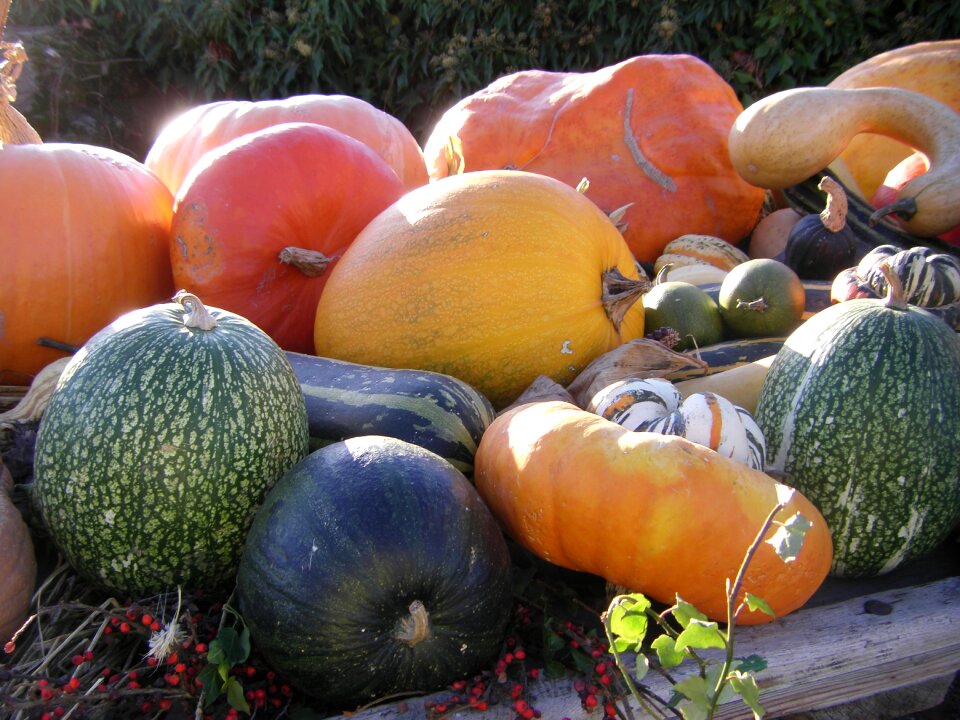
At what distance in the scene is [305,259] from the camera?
193 centimetres

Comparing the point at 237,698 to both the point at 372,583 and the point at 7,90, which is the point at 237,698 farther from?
the point at 7,90

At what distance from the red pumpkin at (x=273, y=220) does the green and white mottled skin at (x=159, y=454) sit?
1.93 ft

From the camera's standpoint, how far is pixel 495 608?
1170 mm

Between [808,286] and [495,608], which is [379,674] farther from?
[808,286]

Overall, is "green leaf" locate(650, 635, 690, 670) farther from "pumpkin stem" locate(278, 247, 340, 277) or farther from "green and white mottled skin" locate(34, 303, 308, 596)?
"pumpkin stem" locate(278, 247, 340, 277)

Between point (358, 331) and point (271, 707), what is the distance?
878mm

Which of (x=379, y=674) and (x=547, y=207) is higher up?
(x=547, y=207)

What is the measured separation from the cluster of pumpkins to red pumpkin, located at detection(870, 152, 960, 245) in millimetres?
213

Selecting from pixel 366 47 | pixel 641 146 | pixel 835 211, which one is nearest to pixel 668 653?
pixel 835 211

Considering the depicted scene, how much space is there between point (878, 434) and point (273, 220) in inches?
57.4

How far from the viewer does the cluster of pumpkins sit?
114cm

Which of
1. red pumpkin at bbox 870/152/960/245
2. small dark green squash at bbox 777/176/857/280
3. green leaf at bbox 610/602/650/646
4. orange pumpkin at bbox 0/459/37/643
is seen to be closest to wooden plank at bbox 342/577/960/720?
green leaf at bbox 610/602/650/646

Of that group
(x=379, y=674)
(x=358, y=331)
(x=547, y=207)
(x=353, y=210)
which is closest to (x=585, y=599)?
(x=379, y=674)

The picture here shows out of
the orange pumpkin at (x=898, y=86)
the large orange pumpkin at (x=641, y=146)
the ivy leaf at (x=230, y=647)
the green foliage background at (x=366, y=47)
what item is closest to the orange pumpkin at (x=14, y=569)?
the ivy leaf at (x=230, y=647)
